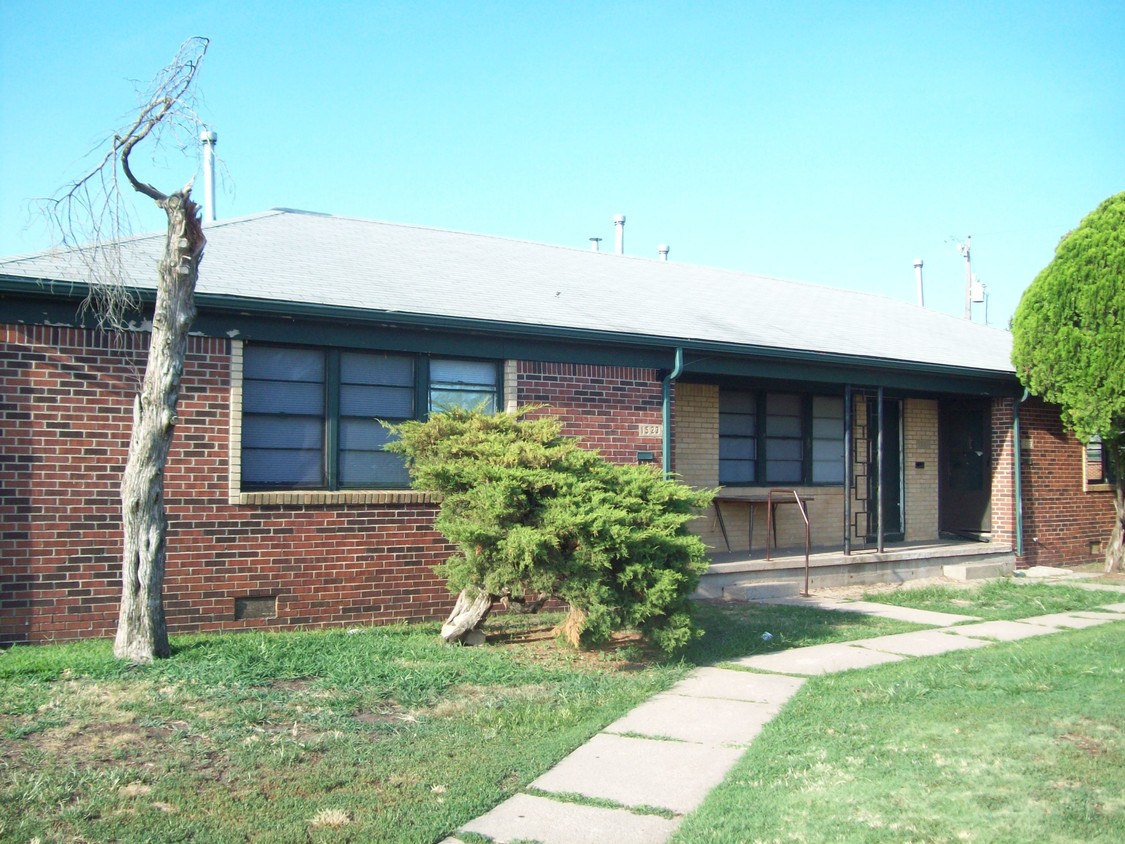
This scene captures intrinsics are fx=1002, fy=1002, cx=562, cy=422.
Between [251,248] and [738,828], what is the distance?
7.88 meters

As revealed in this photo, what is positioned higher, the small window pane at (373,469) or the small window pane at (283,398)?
the small window pane at (283,398)

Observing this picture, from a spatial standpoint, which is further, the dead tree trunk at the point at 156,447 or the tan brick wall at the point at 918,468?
the tan brick wall at the point at 918,468

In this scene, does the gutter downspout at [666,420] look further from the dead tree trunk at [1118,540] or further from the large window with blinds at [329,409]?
the dead tree trunk at [1118,540]

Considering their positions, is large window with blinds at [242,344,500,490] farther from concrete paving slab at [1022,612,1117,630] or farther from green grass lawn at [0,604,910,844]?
concrete paving slab at [1022,612,1117,630]

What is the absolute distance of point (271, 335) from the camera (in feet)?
27.8

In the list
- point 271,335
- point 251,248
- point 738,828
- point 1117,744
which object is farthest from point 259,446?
point 1117,744

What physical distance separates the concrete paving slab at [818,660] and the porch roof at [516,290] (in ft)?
11.5

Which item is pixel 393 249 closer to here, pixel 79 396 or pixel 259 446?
pixel 259 446

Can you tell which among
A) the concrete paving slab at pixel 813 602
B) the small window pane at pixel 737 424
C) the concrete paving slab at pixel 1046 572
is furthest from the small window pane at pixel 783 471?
the concrete paving slab at pixel 1046 572

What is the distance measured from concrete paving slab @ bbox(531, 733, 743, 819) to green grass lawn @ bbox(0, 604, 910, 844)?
0.48 ft

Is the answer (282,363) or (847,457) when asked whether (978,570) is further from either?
(282,363)

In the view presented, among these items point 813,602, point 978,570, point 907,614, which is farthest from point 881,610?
point 978,570

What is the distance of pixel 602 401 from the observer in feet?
33.7

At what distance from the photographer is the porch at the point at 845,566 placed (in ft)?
35.4
